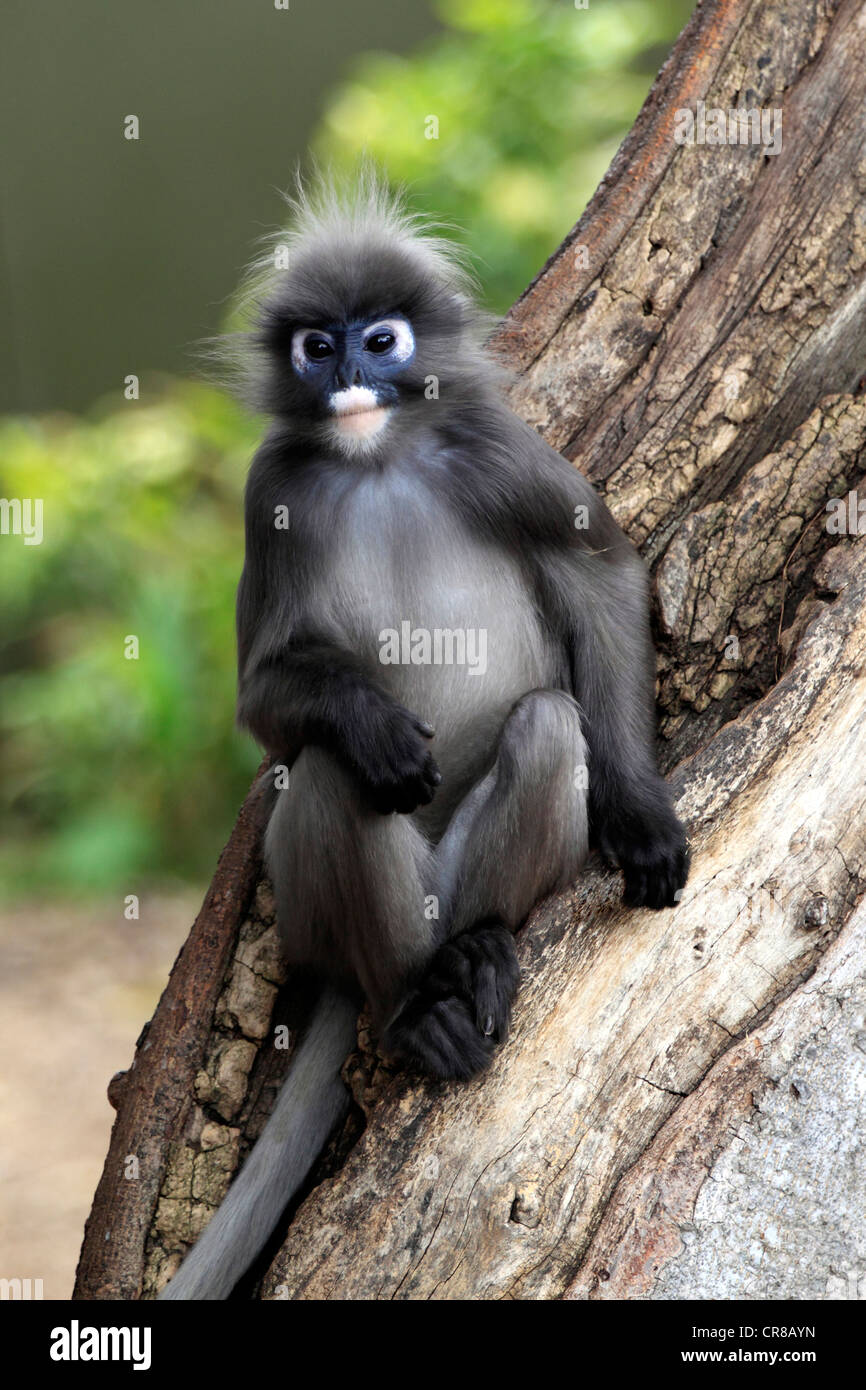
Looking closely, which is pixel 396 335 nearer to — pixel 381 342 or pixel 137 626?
pixel 381 342

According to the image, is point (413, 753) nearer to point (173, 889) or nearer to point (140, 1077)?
point (140, 1077)

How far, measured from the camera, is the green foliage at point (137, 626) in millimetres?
8070

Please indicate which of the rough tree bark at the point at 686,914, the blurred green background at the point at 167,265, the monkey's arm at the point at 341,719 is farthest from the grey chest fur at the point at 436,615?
the blurred green background at the point at 167,265

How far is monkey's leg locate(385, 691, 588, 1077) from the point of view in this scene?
334cm

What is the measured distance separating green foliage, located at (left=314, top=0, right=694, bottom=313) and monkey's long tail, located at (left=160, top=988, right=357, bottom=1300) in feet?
16.1

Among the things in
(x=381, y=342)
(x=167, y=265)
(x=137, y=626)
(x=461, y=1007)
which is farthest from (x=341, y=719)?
(x=167, y=265)

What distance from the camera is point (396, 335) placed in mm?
3734

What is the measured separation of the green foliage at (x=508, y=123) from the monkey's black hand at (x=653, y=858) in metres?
4.71

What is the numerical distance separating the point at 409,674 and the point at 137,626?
486 centimetres

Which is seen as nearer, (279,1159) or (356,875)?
(356,875)

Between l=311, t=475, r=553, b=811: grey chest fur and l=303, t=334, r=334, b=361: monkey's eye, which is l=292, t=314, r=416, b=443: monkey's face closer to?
l=303, t=334, r=334, b=361: monkey's eye

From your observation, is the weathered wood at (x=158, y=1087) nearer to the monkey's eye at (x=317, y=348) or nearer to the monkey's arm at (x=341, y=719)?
the monkey's arm at (x=341, y=719)

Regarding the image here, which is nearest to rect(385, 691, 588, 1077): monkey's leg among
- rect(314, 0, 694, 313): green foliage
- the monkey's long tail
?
the monkey's long tail

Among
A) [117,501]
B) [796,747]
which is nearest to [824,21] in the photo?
[796,747]
